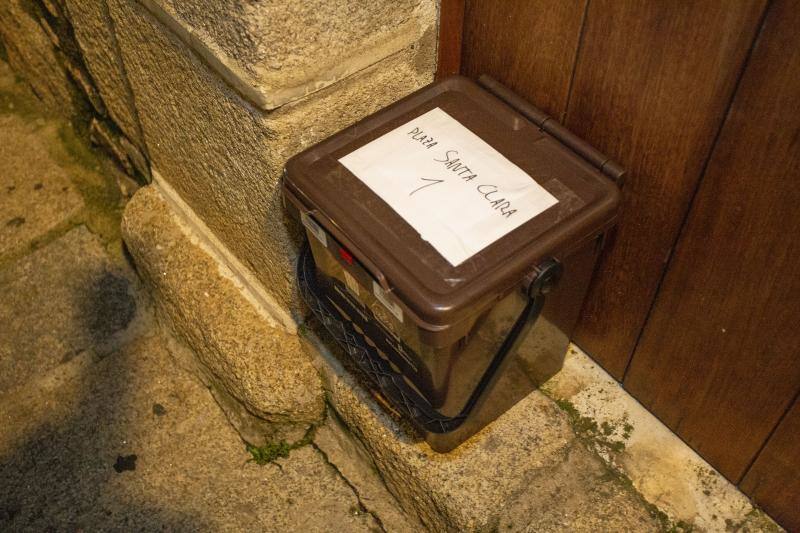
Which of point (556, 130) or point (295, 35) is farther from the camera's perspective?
point (556, 130)

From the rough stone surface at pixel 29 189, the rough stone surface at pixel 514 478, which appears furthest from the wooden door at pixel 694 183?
the rough stone surface at pixel 29 189

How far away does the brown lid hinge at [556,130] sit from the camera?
1334 millimetres

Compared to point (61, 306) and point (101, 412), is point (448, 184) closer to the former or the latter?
point (101, 412)

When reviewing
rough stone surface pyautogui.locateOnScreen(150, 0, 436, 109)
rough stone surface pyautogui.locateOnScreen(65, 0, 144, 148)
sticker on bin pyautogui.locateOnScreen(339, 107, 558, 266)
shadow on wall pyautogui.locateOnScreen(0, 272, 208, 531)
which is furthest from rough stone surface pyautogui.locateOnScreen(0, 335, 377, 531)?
rough stone surface pyautogui.locateOnScreen(150, 0, 436, 109)

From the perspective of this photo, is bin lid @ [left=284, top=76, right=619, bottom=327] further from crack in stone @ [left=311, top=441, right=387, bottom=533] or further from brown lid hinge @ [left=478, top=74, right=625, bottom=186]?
crack in stone @ [left=311, top=441, right=387, bottom=533]

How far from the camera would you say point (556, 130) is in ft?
4.58

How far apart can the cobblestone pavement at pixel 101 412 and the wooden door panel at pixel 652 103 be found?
3.12 feet

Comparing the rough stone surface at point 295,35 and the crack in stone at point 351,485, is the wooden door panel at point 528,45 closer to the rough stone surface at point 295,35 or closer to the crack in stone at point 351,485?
the rough stone surface at point 295,35

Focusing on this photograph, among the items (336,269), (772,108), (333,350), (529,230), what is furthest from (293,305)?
(772,108)

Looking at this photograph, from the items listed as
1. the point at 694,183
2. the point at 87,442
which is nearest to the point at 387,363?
the point at 694,183

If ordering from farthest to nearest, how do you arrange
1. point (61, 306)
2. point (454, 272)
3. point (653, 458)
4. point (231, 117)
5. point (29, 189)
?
point (29, 189)
point (61, 306)
point (653, 458)
point (231, 117)
point (454, 272)

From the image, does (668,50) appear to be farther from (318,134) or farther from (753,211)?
(318,134)

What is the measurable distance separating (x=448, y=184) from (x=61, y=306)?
5.00 ft

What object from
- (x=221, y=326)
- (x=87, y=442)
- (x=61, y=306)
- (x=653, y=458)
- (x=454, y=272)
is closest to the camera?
(x=454, y=272)
